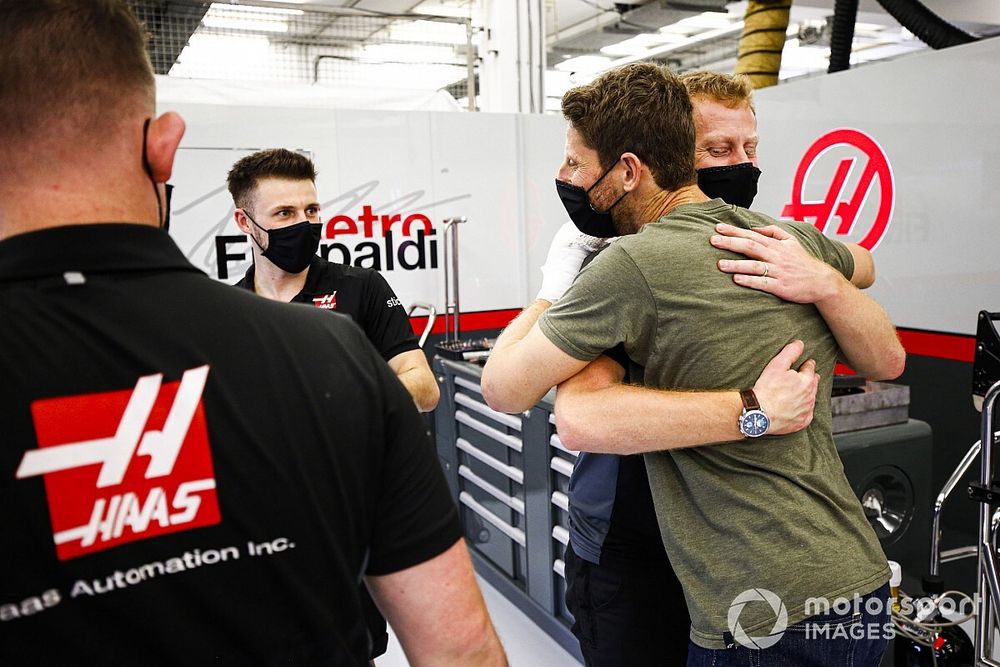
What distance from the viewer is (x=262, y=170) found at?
2.30 m

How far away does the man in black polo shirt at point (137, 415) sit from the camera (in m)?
0.68

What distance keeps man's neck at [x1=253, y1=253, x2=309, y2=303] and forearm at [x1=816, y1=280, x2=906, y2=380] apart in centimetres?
149

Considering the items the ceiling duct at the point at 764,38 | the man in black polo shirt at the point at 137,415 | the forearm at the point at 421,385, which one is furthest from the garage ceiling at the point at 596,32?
the man in black polo shirt at the point at 137,415

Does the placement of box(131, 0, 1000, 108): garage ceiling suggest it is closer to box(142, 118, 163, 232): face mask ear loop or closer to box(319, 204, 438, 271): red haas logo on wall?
box(319, 204, 438, 271): red haas logo on wall

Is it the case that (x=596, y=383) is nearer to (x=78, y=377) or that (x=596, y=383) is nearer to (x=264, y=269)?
(x=78, y=377)

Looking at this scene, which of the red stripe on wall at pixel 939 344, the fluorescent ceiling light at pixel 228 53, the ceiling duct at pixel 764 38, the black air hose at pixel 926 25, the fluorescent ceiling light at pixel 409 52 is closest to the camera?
the red stripe on wall at pixel 939 344

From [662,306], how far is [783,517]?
36cm

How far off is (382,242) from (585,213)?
3.16m

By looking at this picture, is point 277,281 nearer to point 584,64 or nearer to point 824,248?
point 824,248

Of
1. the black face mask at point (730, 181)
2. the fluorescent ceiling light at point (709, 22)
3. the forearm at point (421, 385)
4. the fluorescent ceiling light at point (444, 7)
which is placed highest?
the fluorescent ceiling light at point (444, 7)

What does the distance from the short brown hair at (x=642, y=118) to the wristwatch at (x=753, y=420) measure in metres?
0.39

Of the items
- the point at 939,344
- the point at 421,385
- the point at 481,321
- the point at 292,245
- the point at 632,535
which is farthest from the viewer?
the point at 481,321

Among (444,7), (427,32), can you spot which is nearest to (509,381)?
(444,7)

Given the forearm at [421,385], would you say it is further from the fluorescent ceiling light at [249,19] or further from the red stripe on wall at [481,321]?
the fluorescent ceiling light at [249,19]
